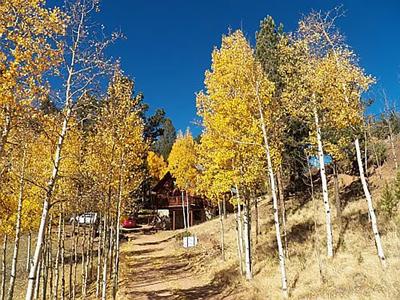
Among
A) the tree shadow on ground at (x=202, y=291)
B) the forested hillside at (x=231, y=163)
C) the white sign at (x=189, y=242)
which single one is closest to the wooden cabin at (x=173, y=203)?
the white sign at (x=189, y=242)

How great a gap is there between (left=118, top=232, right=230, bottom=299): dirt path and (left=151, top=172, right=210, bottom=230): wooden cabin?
13.9 m

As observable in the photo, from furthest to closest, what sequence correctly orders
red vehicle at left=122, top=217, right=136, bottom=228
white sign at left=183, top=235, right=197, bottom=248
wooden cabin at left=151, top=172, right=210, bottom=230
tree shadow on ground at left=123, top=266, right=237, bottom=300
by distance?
wooden cabin at left=151, top=172, right=210, bottom=230 < red vehicle at left=122, top=217, right=136, bottom=228 < white sign at left=183, top=235, right=197, bottom=248 < tree shadow on ground at left=123, top=266, right=237, bottom=300

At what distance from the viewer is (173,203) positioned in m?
50.1

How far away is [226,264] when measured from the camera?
21188mm

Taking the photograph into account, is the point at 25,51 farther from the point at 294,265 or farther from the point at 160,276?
the point at 160,276

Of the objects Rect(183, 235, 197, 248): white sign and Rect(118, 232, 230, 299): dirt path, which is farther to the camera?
Rect(183, 235, 197, 248): white sign

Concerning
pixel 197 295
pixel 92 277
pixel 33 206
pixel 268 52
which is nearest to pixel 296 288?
pixel 197 295

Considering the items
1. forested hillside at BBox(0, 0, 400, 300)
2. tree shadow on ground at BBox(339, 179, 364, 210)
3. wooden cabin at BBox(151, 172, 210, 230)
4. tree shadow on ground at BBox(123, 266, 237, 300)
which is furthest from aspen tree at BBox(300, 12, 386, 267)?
wooden cabin at BBox(151, 172, 210, 230)

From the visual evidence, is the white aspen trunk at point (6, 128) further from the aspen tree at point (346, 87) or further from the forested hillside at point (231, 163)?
the aspen tree at point (346, 87)

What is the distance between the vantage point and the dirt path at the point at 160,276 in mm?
17500

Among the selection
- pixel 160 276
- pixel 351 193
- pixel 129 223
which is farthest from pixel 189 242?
pixel 129 223

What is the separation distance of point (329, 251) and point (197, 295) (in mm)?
6239

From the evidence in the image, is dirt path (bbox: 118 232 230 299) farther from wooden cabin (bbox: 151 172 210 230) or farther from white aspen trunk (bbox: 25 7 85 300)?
wooden cabin (bbox: 151 172 210 230)

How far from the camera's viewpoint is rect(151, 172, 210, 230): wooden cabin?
50.3 m
